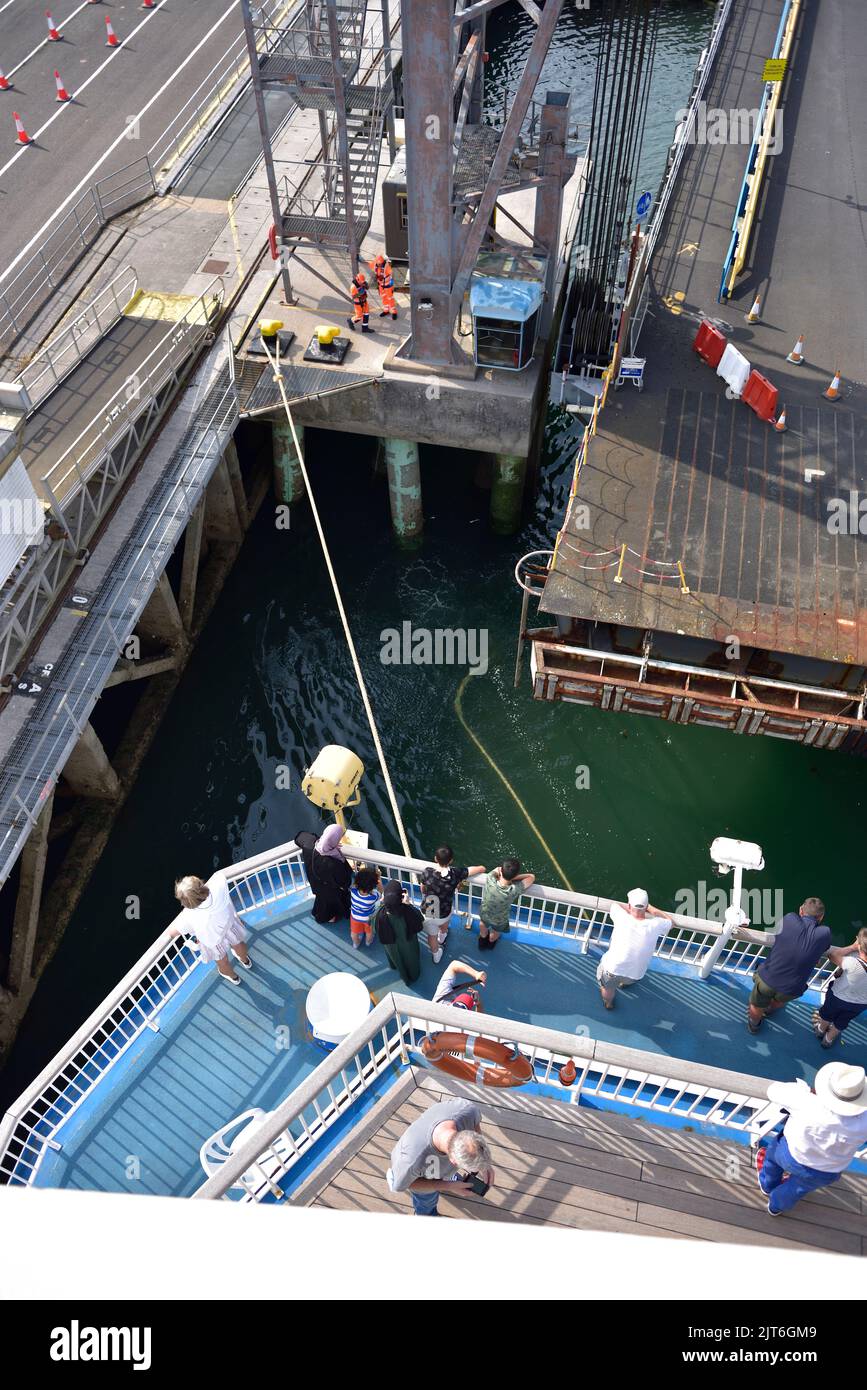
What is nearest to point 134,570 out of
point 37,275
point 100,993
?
point 100,993

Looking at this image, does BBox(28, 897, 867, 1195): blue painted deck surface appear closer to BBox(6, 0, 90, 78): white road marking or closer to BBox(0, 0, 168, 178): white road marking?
BBox(0, 0, 168, 178): white road marking

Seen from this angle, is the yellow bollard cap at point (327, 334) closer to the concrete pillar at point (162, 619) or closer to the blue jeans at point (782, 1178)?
the concrete pillar at point (162, 619)

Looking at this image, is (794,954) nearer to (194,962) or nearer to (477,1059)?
(477,1059)

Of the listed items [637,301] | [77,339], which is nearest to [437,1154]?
[637,301]

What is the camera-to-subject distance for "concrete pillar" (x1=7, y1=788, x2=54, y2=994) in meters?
16.4

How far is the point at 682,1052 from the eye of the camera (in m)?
11.0

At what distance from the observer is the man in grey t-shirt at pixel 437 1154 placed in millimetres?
6645

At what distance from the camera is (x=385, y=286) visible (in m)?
22.7

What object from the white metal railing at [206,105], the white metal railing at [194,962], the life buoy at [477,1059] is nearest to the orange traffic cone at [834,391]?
the white metal railing at [194,962]

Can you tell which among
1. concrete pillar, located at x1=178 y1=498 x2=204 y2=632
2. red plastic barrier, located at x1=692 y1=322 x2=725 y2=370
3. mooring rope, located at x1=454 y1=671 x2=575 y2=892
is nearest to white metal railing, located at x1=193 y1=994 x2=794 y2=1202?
mooring rope, located at x1=454 y1=671 x2=575 y2=892

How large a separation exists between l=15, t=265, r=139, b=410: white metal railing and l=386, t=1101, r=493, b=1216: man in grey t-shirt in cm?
1706

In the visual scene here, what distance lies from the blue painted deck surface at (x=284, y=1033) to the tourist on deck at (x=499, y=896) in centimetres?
39

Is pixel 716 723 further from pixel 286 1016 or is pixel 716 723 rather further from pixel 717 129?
pixel 717 129
